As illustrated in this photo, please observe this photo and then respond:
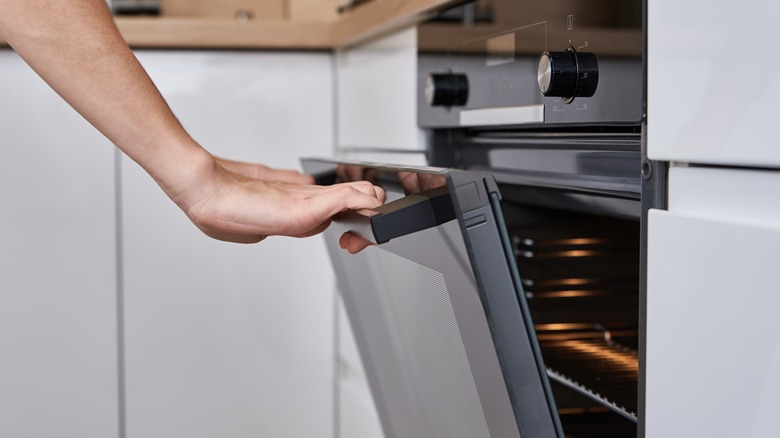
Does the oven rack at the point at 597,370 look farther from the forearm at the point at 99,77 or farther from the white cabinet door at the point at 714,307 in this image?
the forearm at the point at 99,77

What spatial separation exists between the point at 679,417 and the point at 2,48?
4.25 feet

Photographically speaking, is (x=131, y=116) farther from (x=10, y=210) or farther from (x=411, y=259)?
(x=10, y=210)

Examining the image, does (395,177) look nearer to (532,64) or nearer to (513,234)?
(532,64)

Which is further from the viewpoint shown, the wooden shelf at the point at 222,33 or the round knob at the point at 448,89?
the wooden shelf at the point at 222,33

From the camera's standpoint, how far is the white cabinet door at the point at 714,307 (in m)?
0.51

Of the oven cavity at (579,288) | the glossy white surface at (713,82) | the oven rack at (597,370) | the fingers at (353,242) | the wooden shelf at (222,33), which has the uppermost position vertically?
Answer: the wooden shelf at (222,33)

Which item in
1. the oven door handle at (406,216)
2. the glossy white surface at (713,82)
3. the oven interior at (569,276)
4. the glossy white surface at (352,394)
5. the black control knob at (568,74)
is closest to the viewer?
the glossy white surface at (713,82)

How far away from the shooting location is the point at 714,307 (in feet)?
1.79

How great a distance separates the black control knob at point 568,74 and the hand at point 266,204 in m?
0.16

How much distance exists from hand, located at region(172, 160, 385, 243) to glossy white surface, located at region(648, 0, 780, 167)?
213 millimetres

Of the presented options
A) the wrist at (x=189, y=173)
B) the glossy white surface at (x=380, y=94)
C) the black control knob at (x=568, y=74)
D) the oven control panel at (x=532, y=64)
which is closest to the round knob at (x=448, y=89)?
the oven control panel at (x=532, y=64)

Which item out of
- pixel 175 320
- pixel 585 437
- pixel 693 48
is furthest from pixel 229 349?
pixel 693 48

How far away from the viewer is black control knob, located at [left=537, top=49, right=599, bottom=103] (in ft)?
2.39

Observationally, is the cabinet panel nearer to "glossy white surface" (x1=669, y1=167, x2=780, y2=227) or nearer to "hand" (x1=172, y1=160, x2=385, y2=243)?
"glossy white surface" (x1=669, y1=167, x2=780, y2=227)
